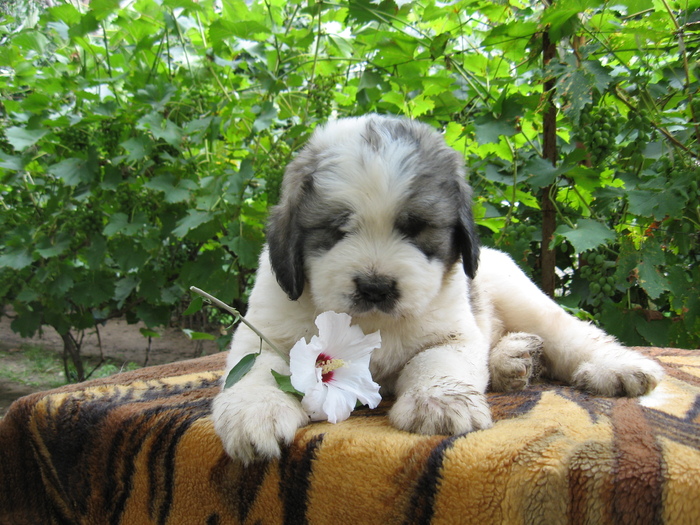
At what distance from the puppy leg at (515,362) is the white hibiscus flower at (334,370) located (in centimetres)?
86

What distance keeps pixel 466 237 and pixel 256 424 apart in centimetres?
134

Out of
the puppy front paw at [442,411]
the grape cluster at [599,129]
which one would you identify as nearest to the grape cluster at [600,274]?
the grape cluster at [599,129]

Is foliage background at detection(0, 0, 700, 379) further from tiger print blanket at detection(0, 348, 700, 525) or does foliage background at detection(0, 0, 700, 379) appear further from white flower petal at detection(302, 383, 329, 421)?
white flower petal at detection(302, 383, 329, 421)

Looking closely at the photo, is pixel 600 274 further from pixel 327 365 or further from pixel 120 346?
pixel 120 346

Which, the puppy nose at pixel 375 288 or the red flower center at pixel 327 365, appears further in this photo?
the puppy nose at pixel 375 288

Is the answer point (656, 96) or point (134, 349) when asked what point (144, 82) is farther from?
point (134, 349)

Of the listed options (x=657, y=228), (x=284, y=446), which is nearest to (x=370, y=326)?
(x=284, y=446)

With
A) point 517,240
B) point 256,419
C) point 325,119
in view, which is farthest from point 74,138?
point 517,240

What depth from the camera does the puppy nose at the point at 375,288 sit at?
85.9 inches

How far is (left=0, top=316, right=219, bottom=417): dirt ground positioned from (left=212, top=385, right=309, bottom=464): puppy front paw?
4435 mm

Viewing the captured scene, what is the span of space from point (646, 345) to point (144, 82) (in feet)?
13.8

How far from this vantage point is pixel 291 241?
247cm

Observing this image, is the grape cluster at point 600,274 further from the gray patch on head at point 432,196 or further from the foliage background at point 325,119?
the gray patch on head at point 432,196

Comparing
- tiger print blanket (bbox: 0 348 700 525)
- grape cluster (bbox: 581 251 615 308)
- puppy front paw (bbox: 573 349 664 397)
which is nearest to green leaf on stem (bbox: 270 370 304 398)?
tiger print blanket (bbox: 0 348 700 525)
